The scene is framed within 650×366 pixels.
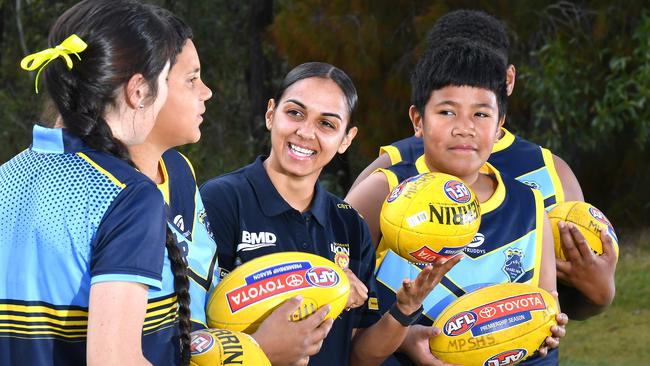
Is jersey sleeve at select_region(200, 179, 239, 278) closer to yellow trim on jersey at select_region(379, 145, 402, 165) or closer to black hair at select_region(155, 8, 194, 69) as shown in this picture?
black hair at select_region(155, 8, 194, 69)

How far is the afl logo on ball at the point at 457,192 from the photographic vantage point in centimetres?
348

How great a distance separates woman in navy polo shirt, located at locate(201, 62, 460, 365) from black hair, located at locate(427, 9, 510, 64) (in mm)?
1165

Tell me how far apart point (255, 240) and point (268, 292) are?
0.34 m

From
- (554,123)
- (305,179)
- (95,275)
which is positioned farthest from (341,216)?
(554,123)

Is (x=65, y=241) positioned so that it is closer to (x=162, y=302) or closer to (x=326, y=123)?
(x=162, y=302)

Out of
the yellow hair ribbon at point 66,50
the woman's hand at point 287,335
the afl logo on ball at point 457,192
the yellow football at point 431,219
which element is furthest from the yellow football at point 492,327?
the yellow hair ribbon at point 66,50

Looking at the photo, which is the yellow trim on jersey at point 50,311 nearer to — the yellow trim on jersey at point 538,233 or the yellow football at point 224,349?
the yellow football at point 224,349

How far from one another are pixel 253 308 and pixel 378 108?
7443 millimetres

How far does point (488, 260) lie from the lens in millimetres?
3785

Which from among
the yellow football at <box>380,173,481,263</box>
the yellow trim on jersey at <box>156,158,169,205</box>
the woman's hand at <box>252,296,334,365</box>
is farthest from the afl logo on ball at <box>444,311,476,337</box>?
the yellow trim on jersey at <box>156,158,169,205</box>

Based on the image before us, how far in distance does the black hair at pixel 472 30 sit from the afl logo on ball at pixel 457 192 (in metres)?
1.23

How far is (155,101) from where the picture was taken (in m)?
2.54

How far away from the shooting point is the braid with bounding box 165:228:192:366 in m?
2.62

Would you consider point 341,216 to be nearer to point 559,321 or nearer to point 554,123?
point 559,321
